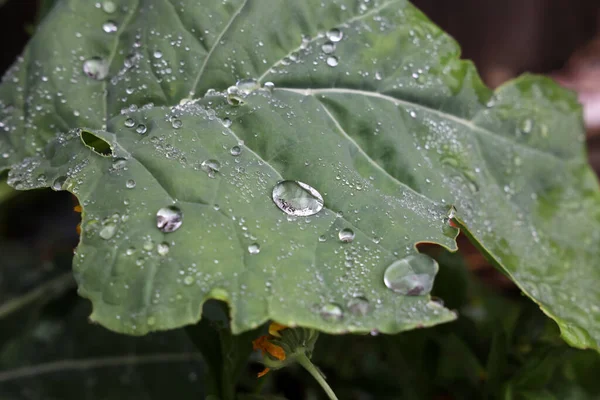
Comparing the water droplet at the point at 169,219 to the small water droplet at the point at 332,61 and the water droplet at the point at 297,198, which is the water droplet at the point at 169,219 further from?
the small water droplet at the point at 332,61

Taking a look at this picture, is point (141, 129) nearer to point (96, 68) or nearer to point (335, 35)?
point (96, 68)

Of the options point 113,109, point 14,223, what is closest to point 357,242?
point 113,109

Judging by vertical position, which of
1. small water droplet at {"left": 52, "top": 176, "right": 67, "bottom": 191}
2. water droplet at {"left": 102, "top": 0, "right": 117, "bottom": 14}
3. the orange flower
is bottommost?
the orange flower

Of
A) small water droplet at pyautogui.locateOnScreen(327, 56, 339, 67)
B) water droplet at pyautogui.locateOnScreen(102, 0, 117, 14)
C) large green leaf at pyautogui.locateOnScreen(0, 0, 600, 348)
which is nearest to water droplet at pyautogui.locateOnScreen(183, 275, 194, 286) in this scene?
large green leaf at pyautogui.locateOnScreen(0, 0, 600, 348)

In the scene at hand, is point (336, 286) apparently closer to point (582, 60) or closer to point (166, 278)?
point (166, 278)

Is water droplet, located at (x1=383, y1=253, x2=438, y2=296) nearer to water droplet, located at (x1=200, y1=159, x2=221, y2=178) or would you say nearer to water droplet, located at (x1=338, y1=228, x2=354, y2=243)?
water droplet, located at (x1=338, y1=228, x2=354, y2=243)

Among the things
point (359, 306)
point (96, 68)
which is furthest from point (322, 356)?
point (96, 68)

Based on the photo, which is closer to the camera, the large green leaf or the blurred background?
the large green leaf
